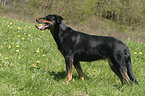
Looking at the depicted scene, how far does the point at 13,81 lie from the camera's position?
313 cm

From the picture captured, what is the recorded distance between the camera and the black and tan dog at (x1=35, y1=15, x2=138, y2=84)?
3.57m

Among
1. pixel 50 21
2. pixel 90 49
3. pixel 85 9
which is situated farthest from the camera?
pixel 85 9

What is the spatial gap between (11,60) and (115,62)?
2698 mm

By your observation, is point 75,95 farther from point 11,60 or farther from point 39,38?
point 39,38

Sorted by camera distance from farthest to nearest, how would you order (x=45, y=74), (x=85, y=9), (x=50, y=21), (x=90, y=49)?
1. (x=85, y=9)
2. (x=50, y=21)
3. (x=90, y=49)
4. (x=45, y=74)

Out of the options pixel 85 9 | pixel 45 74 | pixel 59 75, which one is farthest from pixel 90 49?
pixel 85 9

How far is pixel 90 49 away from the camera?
149 inches

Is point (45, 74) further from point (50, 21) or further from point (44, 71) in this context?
point (50, 21)

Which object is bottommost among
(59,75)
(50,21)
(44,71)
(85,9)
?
(59,75)

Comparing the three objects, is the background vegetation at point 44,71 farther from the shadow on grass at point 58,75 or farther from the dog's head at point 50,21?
the dog's head at point 50,21

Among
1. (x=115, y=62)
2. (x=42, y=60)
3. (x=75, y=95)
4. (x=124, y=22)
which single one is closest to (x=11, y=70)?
(x=42, y=60)

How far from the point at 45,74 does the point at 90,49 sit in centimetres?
125

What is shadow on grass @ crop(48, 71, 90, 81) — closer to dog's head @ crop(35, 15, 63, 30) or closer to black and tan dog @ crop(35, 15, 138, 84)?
black and tan dog @ crop(35, 15, 138, 84)

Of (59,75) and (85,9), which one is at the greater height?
(85,9)
